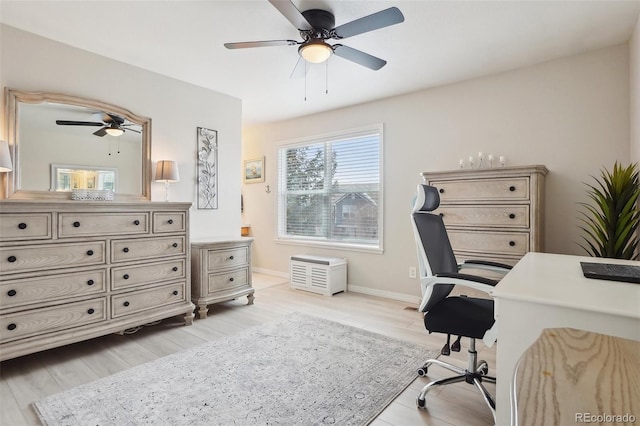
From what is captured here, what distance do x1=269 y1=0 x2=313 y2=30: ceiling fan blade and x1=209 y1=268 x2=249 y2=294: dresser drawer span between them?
246 cm

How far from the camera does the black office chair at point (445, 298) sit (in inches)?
64.2

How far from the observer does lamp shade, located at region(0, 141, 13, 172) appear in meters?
2.34

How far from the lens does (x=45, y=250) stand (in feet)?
7.50

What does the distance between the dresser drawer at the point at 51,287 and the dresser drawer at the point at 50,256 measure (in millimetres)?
78

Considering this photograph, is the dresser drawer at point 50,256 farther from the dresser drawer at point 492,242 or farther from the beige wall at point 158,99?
the dresser drawer at point 492,242

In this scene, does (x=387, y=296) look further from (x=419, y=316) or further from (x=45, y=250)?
(x=45, y=250)

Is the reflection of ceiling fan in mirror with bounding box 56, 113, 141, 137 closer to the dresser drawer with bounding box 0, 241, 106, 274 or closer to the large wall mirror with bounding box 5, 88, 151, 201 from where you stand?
the large wall mirror with bounding box 5, 88, 151, 201

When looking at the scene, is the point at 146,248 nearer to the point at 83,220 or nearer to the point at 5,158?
the point at 83,220

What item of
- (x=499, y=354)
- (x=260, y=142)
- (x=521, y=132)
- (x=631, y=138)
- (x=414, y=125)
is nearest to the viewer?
(x=499, y=354)

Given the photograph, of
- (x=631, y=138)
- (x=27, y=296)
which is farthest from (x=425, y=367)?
(x=27, y=296)

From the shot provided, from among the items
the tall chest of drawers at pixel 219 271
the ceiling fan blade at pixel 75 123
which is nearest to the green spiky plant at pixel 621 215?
the tall chest of drawers at pixel 219 271

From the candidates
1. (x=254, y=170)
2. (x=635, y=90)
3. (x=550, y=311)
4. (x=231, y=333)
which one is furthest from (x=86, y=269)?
(x=635, y=90)

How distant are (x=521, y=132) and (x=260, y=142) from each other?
3.78m

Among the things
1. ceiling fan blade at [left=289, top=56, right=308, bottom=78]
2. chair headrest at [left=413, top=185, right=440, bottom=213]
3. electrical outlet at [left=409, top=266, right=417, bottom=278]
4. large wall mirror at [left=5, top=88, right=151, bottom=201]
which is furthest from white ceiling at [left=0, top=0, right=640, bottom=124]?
electrical outlet at [left=409, top=266, right=417, bottom=278]
